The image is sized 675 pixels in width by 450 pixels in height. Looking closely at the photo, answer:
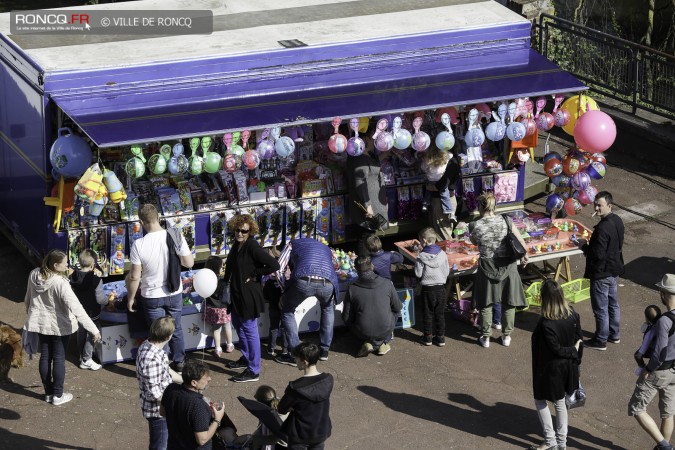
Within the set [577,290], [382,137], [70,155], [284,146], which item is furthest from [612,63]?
[70,155]

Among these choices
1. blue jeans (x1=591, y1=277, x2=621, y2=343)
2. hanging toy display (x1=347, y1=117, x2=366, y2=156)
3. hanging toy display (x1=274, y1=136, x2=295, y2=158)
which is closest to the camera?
blue jeans (x1=591, y1=277, x2=621, y2=343)

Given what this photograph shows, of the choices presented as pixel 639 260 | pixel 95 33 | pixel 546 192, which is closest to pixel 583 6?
pixel 546 192

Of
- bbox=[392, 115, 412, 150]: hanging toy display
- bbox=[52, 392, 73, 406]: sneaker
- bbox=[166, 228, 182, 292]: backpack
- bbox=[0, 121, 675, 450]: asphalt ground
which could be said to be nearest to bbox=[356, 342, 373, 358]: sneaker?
bbox=[0, 121, 675, 450]: asphalt ground

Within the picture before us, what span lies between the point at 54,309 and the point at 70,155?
209cm

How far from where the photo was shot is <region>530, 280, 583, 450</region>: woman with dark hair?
32.9 feet

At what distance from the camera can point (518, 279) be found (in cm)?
1230

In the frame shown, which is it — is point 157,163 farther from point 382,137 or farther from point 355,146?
point 382,137

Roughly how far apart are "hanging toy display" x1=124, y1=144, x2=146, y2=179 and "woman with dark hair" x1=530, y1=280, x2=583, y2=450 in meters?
4.55

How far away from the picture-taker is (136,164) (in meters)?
12.5

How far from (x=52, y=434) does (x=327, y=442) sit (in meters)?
2.41

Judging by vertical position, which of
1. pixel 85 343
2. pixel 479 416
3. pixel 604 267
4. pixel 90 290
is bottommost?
pixel 479 416

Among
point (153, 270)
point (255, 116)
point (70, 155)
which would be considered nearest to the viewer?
point (153, 270)

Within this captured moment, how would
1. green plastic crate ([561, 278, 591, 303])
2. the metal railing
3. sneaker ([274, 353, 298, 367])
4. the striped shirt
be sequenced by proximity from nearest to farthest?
the striped shirt
sneaker ([274, 353, 298, 367])
green plastic crate ([561, 278, 591, 303])
the metal railing

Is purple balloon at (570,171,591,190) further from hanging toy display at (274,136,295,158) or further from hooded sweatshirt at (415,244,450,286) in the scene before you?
hanging toy display at (274,136,295,158)
